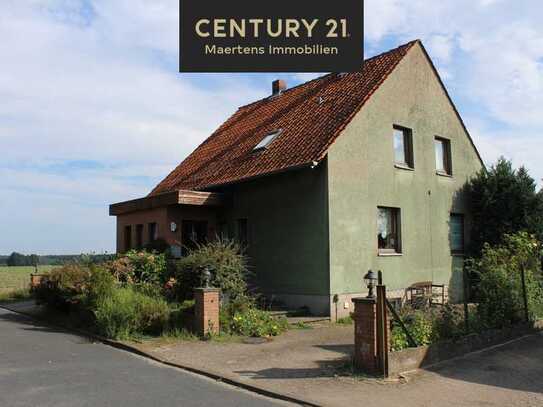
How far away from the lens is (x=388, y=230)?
16.1 meters

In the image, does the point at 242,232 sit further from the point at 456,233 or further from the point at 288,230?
the point at 456,233

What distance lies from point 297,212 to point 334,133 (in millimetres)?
2383

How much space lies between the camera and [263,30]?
11.9 metres

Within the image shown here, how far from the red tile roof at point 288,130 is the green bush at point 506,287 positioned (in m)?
4.90

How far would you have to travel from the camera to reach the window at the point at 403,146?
1669 cm

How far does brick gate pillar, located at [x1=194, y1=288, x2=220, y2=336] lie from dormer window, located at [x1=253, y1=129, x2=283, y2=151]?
22.4ft

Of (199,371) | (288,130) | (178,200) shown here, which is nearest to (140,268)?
(178,200)

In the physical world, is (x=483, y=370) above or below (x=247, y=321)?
below

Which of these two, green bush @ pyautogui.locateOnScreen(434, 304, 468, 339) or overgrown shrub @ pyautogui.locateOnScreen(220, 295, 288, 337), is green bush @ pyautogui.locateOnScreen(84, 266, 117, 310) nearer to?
overgrown shrub @ pyautogui.locateOnScreen(220, 295, 288, 337)

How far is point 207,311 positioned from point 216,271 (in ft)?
5.06

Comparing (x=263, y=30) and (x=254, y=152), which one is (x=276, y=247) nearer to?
(x=254, y=152)

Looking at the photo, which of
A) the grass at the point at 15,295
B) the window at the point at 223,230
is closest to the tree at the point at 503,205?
the window at the point at 223,230

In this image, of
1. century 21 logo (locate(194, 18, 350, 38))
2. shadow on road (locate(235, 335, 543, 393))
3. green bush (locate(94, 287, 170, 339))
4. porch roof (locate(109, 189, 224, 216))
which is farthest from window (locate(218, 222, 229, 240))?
shadow on road (locate(235, 335, 543, 393))

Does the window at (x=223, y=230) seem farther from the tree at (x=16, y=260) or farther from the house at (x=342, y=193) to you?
the tree at (x=16, y=260)
